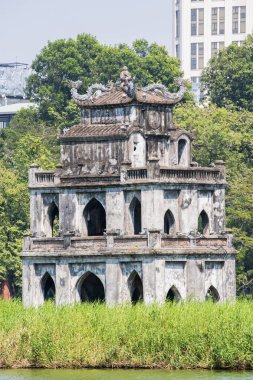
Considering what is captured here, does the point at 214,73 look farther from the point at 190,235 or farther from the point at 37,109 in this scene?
the point at 190,235

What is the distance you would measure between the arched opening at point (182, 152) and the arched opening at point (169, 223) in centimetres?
312

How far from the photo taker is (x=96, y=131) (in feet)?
259

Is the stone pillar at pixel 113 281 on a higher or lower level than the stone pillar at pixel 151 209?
lower

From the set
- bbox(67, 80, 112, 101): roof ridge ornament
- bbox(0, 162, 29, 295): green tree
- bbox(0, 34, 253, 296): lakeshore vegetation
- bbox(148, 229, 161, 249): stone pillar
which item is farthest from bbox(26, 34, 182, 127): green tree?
bbox(148, 229, 161, 249): stone pillar

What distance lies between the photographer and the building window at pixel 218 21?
158500 mm

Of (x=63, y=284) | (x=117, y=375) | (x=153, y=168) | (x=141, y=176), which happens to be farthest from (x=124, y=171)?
(x=117, y=375)

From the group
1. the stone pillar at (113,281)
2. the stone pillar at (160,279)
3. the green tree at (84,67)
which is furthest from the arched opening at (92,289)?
the green tree at (84,67)

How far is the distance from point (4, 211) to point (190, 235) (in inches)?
981

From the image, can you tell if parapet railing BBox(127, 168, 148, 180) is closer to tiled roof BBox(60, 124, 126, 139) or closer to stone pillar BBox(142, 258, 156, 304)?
tiled roof BBox(60, 124, 126, 139)

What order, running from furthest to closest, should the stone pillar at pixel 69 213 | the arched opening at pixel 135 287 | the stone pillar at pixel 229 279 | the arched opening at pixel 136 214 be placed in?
the stone pillar at pixel 69 213
the stone pillar at pixel 229 279
the arched opening at pixel 136 214
the arched opening at pixel 135 287

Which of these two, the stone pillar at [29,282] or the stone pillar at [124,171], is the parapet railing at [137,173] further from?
the stone pillar at [29,282]

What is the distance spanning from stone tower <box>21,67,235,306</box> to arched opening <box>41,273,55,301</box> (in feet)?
0.13

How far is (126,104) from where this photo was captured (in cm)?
7938

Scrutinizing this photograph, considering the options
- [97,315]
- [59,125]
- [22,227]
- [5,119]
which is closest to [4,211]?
[22,227]
